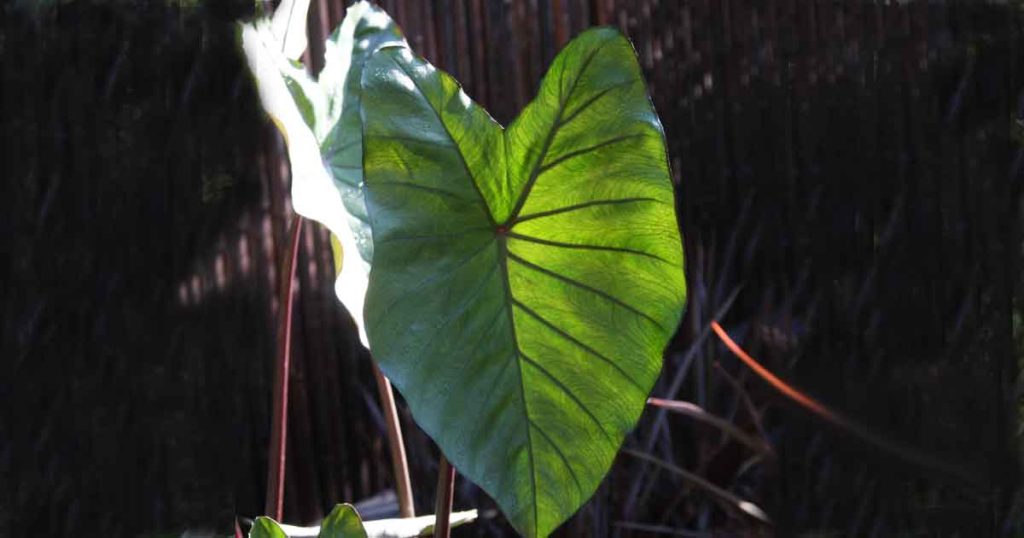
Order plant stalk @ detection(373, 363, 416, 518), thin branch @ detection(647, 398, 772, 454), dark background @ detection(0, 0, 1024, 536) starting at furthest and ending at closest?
thin branch @ detection(647, 398, 772, 454), dark background @ detection(0, 0, 1024, 536), plant stalk @ detection(373, 363, 416, 518)

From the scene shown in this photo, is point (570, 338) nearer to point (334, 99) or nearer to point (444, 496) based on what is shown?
point (444, 496)

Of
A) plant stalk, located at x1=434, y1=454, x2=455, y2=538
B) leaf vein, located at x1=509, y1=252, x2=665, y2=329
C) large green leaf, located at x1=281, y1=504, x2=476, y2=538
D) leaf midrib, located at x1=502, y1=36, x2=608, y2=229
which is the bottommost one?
large green leaf, located at x1=281, y1=504, x2=476, y2=538

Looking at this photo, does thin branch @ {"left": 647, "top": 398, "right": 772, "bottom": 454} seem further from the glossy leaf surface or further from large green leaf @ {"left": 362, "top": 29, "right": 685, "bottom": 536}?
large green leaf @ {"left": 362, "top": 29, "right": 685, "bottom": 536}

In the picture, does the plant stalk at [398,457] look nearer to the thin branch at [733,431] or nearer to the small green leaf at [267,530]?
the small green leaf at [267,530]

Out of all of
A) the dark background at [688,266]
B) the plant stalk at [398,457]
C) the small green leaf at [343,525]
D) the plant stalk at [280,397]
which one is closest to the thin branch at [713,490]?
the dark background at [688,266]

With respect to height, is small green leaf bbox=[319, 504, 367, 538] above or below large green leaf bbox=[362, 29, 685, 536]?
below

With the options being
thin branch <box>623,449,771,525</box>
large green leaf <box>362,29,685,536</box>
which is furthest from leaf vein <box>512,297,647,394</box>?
thin branch <box>623,449,771,525</box>

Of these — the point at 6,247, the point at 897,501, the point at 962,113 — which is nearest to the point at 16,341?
the point at 6,247
